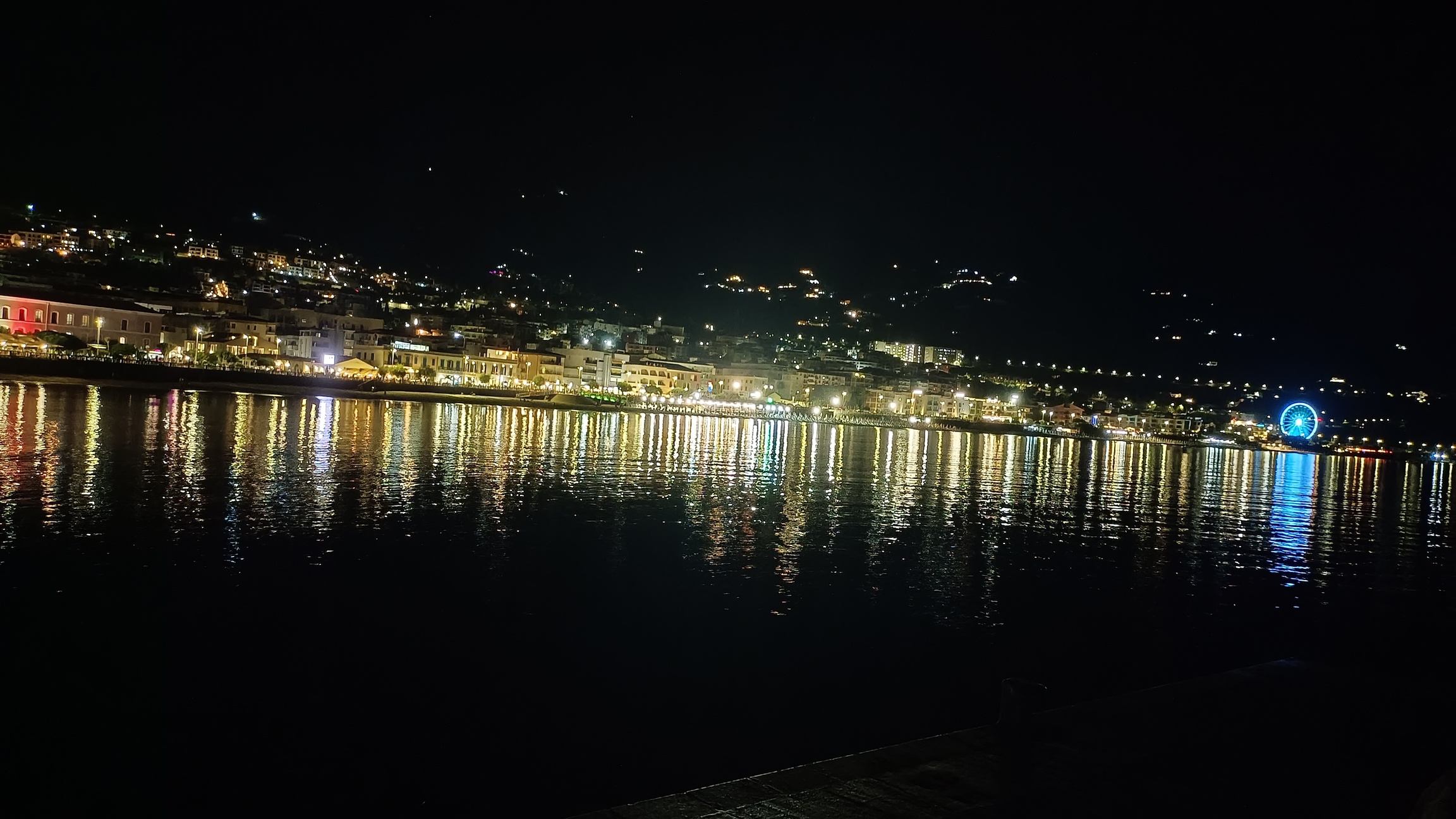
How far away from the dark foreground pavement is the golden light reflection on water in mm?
4479

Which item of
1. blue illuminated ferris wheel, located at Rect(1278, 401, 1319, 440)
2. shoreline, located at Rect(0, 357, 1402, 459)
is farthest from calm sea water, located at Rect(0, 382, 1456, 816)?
blue illuminated ferris wheel, located at Rect(1278, 401, 1319, 440)

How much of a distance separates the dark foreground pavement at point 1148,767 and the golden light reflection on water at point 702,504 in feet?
14.7

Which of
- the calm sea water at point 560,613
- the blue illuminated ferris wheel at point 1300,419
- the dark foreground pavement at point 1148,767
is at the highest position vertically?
the blue illuminated ferris wheel at point 1300,419

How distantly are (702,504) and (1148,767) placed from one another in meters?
13.3

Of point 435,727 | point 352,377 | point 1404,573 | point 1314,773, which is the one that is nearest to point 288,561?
point 435,727

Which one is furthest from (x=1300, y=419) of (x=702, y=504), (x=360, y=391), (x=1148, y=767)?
(x=1148, y=767)

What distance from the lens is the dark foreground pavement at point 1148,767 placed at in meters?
Answer: 4.37

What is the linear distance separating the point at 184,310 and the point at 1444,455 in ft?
472

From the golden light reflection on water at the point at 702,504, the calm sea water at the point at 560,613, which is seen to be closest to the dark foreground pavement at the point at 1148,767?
the calm sea water at the point at 560,613

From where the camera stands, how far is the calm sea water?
237 inches

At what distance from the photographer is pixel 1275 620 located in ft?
36.8

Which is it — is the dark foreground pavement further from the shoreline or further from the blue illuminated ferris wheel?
the blue illuminated ferris wheel

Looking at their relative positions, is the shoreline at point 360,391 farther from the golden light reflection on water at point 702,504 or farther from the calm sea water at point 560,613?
the calm sea water at point 560,613

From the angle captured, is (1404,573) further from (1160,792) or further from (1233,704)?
(1160,792)
